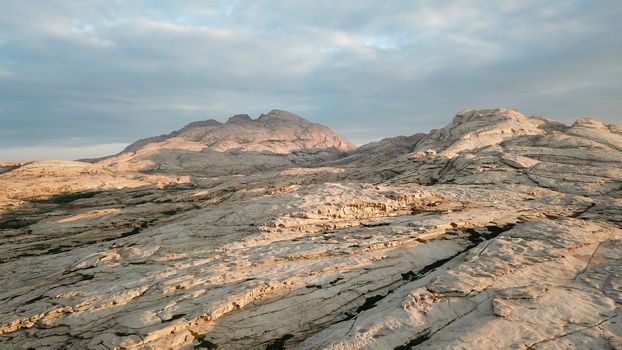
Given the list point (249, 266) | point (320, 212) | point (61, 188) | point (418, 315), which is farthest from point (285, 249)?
point (61, 188)

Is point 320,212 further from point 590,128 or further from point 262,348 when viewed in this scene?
point 590,128

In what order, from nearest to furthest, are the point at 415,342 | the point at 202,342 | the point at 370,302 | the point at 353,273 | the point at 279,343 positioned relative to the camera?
the point at 415,342 < the point at 202,342 < the point at 279,343 < the point at 370,302 < the point at 353,273

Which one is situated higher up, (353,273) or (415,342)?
(353,273)

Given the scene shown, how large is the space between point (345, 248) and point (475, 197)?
21.5 meters

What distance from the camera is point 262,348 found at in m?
20.2

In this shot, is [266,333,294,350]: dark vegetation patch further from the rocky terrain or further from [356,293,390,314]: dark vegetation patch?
[356,293,390,314]: dark vegetation patch

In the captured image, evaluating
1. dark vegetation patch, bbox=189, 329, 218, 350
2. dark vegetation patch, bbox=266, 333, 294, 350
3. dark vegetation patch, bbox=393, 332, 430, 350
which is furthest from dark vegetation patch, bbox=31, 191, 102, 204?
dark vegetation patch, bbox=393, 332, 430, 350

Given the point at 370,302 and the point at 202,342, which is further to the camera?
the point at 370,302

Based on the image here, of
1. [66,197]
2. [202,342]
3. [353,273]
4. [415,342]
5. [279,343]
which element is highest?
[66,197]

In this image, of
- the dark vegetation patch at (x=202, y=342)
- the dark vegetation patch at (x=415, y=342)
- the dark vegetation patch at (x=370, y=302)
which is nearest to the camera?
the dark vegetation patch at (x=415, y=342)

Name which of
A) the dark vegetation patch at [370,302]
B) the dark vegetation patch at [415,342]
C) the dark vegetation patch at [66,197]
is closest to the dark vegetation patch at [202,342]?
the dark vegetation patch at [370,302]

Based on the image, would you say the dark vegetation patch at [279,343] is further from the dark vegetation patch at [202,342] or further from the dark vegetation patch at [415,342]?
the dark vegetation patch at [415,342]

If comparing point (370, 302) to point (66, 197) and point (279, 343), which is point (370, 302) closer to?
point (279, 343)

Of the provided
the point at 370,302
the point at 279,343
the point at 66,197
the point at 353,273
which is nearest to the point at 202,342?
the point at 279,343
